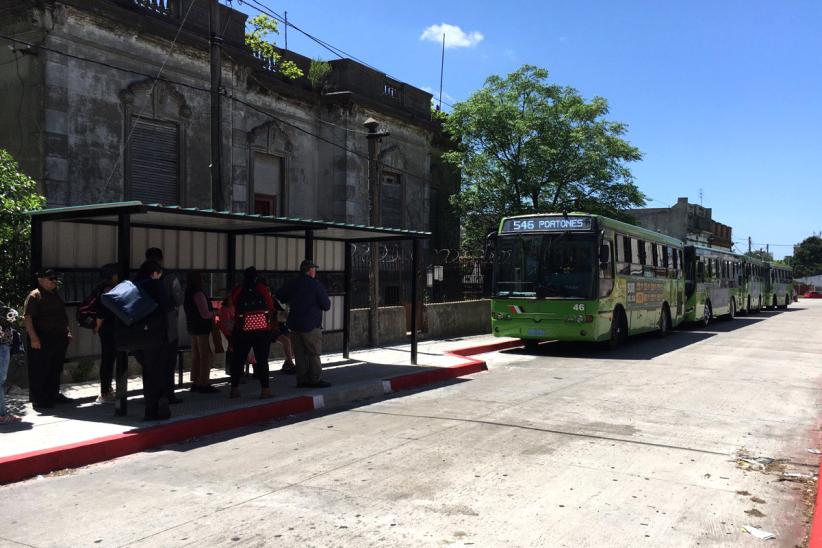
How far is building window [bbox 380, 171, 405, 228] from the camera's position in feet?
74.1

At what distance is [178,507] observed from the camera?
205 inches

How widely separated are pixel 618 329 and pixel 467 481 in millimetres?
12256

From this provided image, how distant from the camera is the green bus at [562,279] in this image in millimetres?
15078

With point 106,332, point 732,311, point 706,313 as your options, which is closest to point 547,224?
point 106,332

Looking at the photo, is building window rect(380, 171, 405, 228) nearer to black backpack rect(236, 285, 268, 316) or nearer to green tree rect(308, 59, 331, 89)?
green tree rect(308, 59, 331, 89)

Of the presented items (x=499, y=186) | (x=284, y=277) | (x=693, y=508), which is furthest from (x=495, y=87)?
(x=693, y=508)

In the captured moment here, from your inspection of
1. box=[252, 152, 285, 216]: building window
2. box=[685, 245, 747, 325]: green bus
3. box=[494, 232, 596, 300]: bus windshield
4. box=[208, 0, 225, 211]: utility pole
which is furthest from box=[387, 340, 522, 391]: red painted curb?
box=[685, 245, 747, 325]: green bus

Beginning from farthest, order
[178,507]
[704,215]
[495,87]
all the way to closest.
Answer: [704,215] < [495,87] < [178,507]

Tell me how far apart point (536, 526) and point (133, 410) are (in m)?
5.55

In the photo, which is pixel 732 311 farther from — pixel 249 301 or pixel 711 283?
pixel 249 301

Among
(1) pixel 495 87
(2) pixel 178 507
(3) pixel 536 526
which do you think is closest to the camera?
(3) pixel 536 526

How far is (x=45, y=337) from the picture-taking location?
8234 mm

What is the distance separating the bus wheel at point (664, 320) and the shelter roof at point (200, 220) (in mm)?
11516

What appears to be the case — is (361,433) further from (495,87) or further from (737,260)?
(737,260)
